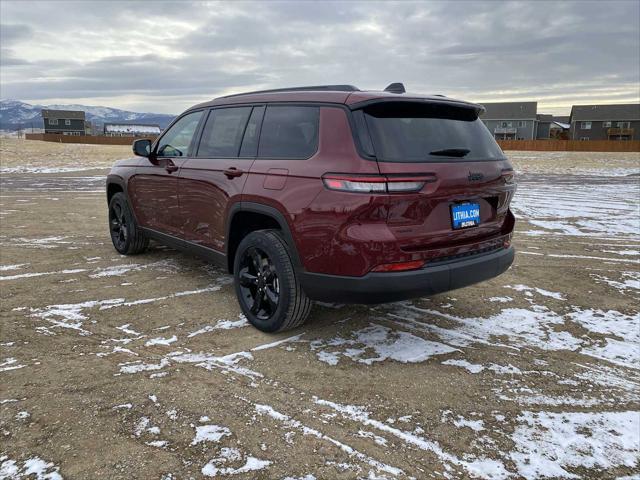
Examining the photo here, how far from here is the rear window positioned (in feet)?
10.5

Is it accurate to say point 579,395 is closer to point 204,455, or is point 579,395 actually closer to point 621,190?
point 204,455

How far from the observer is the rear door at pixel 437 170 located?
10.2 ft

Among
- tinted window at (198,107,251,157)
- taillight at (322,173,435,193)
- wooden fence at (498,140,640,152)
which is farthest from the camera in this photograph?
wooden fence at (498,140,640,152)

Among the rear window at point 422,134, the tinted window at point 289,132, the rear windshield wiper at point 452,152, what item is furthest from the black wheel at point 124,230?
the rear windshield wiper at point 452,152

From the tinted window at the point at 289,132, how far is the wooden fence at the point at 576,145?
42.1 meters

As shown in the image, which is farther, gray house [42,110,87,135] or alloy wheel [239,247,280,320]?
gray house [42,110,87,135]

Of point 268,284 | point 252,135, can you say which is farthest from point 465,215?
point 252,135

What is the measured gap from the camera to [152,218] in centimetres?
552

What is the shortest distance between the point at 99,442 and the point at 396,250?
1.99 meters

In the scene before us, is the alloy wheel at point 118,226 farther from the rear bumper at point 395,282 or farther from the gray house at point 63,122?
the gray house at point 63,122

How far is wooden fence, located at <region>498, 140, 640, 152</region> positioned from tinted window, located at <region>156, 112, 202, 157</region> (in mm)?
41339

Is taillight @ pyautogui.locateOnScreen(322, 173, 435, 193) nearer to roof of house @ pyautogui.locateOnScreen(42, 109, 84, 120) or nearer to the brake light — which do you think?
the brake light

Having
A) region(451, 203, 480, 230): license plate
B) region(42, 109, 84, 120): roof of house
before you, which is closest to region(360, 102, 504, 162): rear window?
region(451, 203, 480, 230): license plate

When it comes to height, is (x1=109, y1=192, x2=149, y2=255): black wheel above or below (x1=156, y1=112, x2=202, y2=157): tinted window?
below
